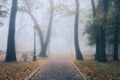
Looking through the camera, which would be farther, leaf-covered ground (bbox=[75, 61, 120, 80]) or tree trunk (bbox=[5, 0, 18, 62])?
tree trunk (bbox=[5, 0, 18, 62])

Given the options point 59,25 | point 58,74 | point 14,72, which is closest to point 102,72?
point 58,74

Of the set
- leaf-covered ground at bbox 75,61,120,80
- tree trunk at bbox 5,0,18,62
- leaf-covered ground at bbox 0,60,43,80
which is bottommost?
leaf-covered ground at bbox 75,61,120,80

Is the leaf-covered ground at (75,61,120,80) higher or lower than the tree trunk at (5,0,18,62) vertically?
lower

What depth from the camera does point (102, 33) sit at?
103ft

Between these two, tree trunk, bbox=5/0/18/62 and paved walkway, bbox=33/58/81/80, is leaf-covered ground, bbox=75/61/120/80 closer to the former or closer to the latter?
paved walkway, bbox=33/58/81/80

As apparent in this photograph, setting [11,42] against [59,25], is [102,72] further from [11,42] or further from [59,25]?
[59,25]

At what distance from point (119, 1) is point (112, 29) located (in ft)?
14.9

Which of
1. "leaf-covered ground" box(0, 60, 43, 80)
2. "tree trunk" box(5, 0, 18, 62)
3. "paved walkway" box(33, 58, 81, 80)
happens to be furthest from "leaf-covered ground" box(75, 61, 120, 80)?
"tree trunk" box(5, 0, 18, 62)

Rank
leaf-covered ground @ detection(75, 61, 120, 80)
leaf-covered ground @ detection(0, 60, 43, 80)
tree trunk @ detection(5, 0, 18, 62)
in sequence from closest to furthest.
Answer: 1. leaf-covered ground @ detection(0, 60, 43, 80)
2. leaf-covered ground @ detection(75, 61, 120, 80)
3. tree trunk @ detection(5, 0, 18, 62)

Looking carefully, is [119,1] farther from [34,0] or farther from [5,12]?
[34,0]

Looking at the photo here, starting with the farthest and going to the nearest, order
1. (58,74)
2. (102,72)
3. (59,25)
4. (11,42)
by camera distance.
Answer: (59,25)
(11,42)
(102,72)
(58,74)

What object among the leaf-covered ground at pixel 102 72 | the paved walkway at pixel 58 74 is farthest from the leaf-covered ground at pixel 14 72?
the leaf-covered ground at pixel 102 72

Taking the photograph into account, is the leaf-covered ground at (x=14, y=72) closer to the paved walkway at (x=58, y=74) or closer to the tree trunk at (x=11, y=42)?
the paved walkway at (x=58, y=74)

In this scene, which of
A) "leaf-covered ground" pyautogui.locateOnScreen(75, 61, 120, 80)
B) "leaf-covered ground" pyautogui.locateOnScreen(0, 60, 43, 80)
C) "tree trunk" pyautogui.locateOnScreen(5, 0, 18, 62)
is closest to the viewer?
"leaf-covered ground" pyautogui.locateOnScreen(0, 60, 43, 80)
